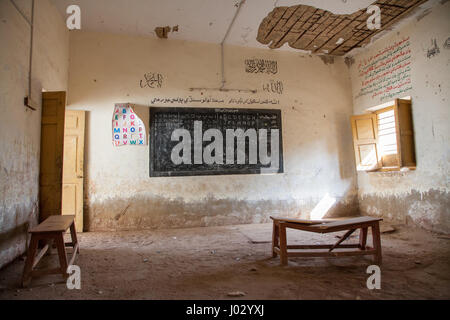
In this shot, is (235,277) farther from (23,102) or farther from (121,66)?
(121,66)

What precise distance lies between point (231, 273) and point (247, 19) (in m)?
4.15

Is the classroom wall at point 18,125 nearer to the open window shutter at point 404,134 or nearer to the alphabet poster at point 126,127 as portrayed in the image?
the alphabet poster at point 126,127

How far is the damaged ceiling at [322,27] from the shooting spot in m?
4.33

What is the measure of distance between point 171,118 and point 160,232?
2084 mm

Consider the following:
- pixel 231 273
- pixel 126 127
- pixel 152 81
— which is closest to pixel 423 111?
pixel 231 273

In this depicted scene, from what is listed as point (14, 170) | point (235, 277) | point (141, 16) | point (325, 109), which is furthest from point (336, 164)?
point (14, 170)

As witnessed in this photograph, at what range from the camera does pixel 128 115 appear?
16.1ft

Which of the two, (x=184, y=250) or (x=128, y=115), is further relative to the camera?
(x=128, y=115)

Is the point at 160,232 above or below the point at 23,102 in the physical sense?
below

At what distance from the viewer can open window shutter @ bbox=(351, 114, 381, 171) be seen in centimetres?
510

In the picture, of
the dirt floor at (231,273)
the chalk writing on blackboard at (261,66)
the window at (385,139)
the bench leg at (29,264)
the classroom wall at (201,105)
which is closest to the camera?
the dirt floor at (231,273)
